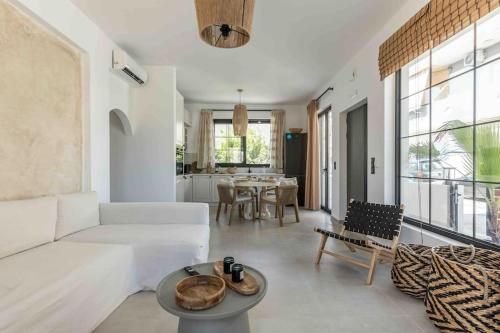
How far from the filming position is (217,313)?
1204 millimetres

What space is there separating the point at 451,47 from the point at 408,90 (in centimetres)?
60

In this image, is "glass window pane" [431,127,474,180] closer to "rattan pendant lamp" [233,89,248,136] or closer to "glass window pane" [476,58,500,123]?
"glass window pane" [476,58,500,123]

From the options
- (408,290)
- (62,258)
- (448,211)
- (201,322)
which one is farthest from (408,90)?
(62,258)

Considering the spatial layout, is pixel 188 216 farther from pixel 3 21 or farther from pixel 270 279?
pixel 3 21

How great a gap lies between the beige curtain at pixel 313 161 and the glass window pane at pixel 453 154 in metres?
3.43

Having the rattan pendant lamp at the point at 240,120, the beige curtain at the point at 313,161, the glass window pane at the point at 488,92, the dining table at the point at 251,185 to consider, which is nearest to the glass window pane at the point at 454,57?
the glass window pane at the point at 488,92

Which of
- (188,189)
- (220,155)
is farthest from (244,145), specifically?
(188,189)

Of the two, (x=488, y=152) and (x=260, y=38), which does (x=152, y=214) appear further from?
(x=488, y=152)

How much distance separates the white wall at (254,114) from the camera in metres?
7.12

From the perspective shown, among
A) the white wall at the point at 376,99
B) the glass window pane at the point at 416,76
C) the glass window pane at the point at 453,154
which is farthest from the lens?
the white wall at the point at 376,99

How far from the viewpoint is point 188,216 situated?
283cm

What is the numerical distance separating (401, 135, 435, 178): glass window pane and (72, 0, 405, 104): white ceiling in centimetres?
140

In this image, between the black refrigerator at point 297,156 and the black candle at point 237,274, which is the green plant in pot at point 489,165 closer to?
the black candle at point 237,274

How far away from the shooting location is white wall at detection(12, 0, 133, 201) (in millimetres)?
2514
